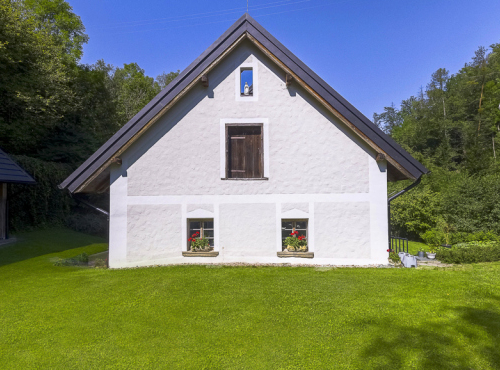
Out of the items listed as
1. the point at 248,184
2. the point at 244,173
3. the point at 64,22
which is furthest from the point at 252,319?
the point at 64,22

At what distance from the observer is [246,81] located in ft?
32.2

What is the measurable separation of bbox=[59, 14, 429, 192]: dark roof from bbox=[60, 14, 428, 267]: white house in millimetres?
41

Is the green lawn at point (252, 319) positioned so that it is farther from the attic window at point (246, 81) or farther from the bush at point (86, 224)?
the bush at point (86, 224)

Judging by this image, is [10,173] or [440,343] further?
[10,173]

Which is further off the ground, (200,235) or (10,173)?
(10,173)

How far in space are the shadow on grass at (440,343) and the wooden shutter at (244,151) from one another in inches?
218

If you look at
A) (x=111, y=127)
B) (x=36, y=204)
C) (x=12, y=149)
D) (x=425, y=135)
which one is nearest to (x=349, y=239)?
(x=36, y=204)

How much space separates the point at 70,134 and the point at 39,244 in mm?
13088

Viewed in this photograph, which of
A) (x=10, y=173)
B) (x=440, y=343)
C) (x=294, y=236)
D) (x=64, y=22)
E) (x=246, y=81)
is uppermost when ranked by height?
(x=64, y=22)

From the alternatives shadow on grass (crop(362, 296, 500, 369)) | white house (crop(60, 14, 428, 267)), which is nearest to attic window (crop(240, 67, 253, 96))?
white house (crop(60, 14, 428, 267))

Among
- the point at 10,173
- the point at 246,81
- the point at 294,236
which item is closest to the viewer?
the point at 294,236

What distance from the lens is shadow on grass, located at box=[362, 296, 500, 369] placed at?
4105mm

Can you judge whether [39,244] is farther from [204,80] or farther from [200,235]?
[204,80]

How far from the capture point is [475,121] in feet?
125
